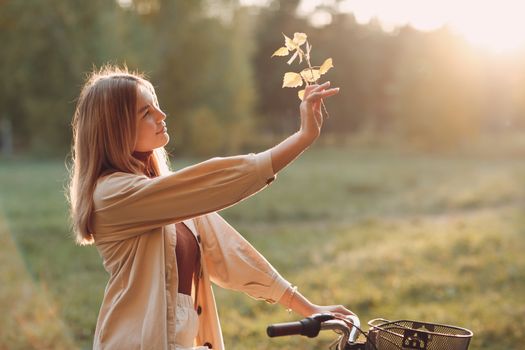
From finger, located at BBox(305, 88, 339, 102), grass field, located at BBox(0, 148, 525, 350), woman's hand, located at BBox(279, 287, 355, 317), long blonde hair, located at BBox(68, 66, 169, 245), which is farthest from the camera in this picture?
grass field, located at BBox(0, 148, 525, 350)

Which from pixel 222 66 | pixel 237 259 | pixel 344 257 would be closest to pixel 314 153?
pixel 222 66

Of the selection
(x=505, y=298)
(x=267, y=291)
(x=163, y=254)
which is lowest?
(x=505, y=298)

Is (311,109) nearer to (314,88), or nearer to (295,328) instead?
(314,88)

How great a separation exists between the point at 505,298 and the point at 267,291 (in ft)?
22.8

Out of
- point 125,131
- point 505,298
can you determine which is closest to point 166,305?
point 125,131

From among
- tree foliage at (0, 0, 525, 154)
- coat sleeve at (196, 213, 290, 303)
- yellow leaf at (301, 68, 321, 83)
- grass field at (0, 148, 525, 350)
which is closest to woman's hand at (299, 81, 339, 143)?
yellow leaf at (301, 68, 321, 83)

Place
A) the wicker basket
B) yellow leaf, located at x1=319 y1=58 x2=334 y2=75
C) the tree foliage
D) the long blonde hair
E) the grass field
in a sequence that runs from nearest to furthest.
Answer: the wicker basket, yellow leaf, located at x1=319 y1=58 x2=334 y2=75, the long blonde hair, the grass field, the tree foliage

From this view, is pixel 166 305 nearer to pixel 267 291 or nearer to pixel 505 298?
pixel 267 291

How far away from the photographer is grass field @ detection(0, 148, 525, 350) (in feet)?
26.6

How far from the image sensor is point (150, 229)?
8.30 ft

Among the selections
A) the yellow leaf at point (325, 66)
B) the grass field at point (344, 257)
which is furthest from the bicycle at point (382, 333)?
the grass field at point (344, 257)

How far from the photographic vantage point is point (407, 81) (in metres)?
43.9

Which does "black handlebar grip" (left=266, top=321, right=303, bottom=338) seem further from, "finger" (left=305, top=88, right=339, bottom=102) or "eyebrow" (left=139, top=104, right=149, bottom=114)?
"eyebrow" (left=139, top=104, right=149, bottom=114)

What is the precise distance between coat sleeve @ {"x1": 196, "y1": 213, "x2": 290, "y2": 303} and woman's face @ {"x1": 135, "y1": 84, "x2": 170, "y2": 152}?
1.23ft
